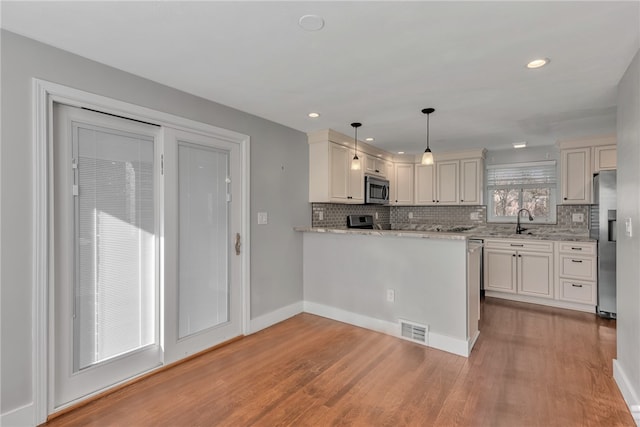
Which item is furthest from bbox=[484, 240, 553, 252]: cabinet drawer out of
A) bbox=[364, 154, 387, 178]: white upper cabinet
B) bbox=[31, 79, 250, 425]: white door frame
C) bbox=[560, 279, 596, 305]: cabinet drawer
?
bbox=[31, 79, 250, 425]: white door frame

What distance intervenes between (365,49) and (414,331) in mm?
2571

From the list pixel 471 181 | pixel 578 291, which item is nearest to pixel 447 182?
pixel 471 181

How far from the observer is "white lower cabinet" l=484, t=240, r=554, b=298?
13.5 ft

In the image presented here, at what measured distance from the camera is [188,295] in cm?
274

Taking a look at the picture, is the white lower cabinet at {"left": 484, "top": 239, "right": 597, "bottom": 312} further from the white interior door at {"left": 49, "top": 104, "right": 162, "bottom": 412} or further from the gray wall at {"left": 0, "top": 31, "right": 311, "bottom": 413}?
the white interior door at {"left": 49, "top": 104, "right": 162, "bottom": 412}

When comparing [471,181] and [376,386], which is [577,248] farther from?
[376,386]

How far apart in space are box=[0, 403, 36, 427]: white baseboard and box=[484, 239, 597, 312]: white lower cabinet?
4967mm

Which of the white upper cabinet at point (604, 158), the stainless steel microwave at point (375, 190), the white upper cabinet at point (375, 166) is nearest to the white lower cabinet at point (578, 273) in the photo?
the white upper cabinet at point (604, 158)

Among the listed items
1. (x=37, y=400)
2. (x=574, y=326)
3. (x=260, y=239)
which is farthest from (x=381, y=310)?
(x=37, y=400)

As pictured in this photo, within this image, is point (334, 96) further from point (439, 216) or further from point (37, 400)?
point (439, 216)

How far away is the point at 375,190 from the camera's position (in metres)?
4.87

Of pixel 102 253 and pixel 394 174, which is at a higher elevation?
pixel 394 174

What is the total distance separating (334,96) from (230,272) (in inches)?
76.4

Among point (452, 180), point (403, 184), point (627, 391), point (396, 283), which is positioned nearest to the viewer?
point (627, 391)
